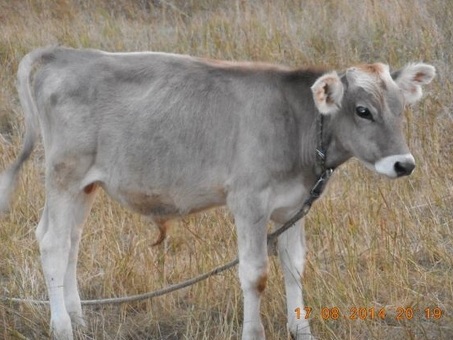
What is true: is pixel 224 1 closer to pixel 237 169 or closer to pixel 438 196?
pixel 438 196

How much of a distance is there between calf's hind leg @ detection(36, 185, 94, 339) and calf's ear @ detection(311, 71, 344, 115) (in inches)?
61.3

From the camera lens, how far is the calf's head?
5152 mm

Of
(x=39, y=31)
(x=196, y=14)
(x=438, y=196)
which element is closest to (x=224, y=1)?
(x=196, y=14)

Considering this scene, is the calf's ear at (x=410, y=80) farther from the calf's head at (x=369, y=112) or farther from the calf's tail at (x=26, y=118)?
the calf's tail at (x=26, y=118)

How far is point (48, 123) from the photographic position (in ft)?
19.9

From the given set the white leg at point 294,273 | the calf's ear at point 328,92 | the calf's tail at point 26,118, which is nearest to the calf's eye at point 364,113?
the calf's ear at point 328,92

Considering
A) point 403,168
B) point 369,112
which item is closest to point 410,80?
point 369,112

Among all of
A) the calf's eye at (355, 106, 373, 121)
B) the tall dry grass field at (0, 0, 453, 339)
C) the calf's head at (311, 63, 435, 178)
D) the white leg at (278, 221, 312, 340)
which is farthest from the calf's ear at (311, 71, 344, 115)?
the tall dry grass field at (0, 0, 453, 339)

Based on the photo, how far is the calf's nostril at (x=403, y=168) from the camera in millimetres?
5051

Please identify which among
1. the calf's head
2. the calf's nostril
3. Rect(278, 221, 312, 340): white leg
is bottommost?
Rect(278, 221, 312, 340): white leg

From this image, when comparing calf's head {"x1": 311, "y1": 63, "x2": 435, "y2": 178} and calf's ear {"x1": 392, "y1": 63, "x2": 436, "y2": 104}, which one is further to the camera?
calf's ear {"x1": 392, "y1": 63, "x2": 436, "y2": 104}

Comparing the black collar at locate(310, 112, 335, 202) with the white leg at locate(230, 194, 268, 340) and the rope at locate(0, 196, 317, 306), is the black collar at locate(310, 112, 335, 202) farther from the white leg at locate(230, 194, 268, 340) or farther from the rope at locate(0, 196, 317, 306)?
the white leg at locate(230, 194, 268, 340)

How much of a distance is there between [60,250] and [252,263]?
115 centimetres

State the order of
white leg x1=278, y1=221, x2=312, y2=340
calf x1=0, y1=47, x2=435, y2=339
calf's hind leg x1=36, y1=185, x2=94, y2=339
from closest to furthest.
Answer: calf x1=0, y1=47, x2=435, y2=339, white leg x1=278, y1=221, x2=312, y2=340, calf's hind leg x1=36, y1=185, x2=94, y2=339
